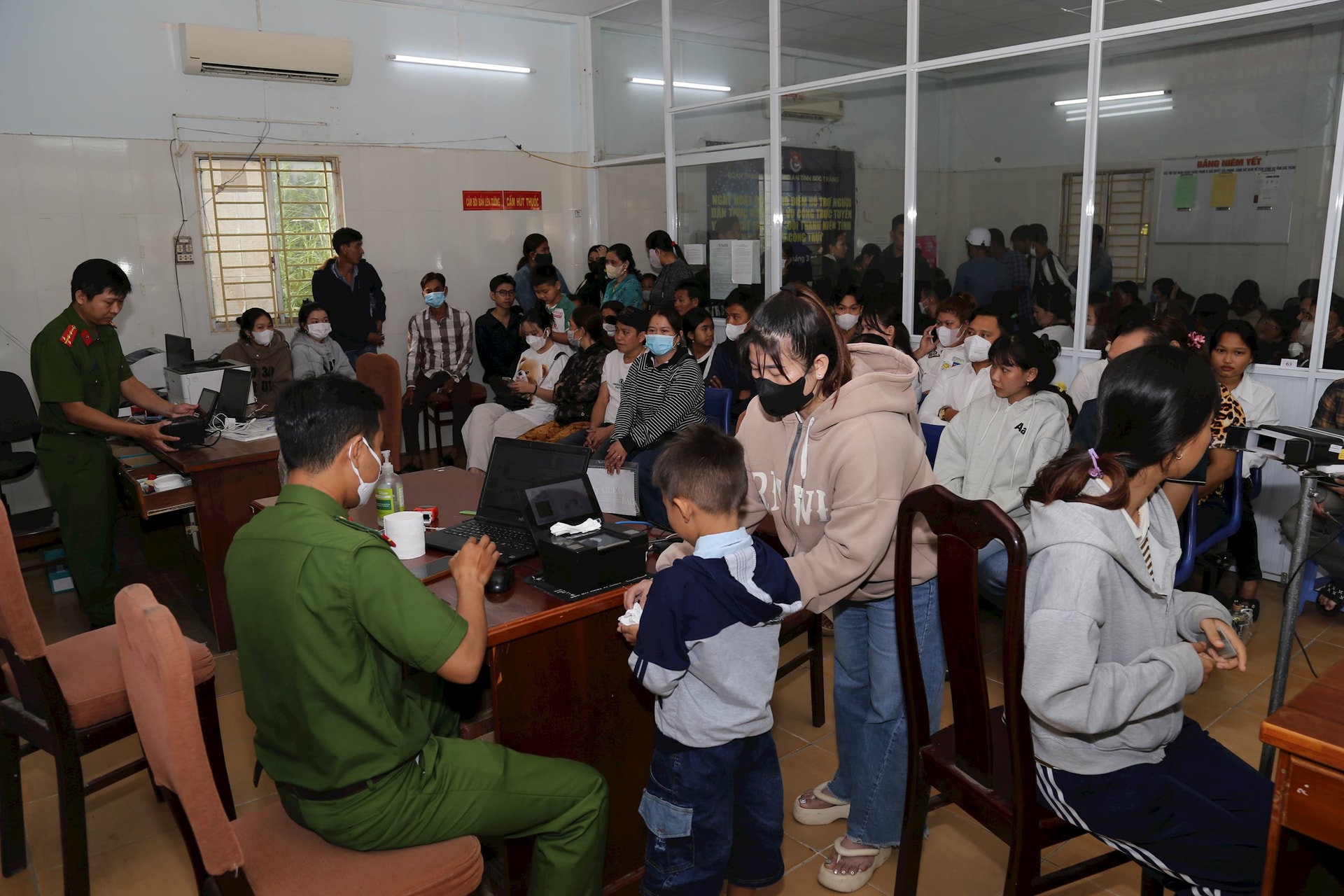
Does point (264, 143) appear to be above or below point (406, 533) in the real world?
above

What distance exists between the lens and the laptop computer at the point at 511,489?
2.42 meters

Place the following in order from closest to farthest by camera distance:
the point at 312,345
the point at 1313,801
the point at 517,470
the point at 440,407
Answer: the point at 1313,801
the point at 517,470
the point at 312,345
the point at 440,407

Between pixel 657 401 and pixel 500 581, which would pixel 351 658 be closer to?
pixel 500 581

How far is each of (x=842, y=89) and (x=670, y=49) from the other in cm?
186

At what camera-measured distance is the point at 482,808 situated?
1.75 m

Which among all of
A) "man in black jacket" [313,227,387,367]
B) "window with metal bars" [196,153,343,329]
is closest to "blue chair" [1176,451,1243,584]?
"man in black jacket" [313,227,387,367]

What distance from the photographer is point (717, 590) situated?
175 cm

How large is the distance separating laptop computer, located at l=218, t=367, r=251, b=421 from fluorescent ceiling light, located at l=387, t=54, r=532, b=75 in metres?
3.79

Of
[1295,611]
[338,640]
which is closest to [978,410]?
[1295,611]

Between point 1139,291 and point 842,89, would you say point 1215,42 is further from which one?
point 842,89

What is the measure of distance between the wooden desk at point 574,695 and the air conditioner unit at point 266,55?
537 centimetres

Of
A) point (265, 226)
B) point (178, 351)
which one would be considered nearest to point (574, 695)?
point (178, 351)

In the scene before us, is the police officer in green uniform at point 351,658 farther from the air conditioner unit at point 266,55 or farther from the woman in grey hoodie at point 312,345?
the air conditioner unit at point 266,55

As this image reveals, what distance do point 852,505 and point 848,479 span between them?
6cm
